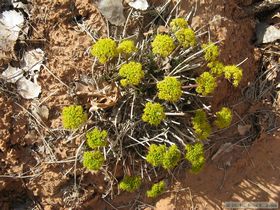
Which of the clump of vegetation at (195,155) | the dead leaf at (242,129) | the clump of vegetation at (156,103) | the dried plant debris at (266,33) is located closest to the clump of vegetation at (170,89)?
the clump of vegetation at (156,103)

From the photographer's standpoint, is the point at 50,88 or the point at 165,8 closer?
the point at 50,88

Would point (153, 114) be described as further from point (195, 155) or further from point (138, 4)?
point (138, 4)

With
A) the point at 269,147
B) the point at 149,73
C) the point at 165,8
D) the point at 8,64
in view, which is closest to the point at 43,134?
the point at 8,64

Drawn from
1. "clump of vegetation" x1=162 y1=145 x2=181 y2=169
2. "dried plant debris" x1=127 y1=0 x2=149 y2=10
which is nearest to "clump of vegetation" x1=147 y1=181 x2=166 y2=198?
"clump of vegetation" x1=162 y1=145 x2=181 y2=169

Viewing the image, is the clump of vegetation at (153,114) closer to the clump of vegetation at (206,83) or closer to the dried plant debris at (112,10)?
the clump of vegetation at (206,83)

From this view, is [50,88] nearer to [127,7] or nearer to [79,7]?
[79,7]

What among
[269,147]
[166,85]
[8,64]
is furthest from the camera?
[269,147]

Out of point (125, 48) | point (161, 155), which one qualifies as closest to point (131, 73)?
point (125, 48)
